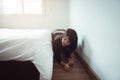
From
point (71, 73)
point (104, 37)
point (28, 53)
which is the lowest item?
point (71, 73)

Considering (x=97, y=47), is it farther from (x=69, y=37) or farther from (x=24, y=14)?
(x=24, y=14)

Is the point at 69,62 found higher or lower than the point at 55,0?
lower

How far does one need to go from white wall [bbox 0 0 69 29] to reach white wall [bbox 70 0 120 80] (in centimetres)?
212

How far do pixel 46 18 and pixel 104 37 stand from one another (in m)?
2.92

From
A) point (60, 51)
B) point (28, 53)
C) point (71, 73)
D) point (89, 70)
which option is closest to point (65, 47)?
point (60, 51)

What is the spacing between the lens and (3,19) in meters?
4.39

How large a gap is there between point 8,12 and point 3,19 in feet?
0.82

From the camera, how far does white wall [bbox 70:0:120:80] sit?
1547 millimetres

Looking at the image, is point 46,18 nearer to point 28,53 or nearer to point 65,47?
point 65,47

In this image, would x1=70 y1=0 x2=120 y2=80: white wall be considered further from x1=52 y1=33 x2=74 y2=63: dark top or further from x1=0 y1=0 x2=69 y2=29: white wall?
x1=0 y1=0 x2=69 y2=29: white wall

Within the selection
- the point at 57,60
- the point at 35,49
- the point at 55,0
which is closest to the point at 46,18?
the point at 55,0

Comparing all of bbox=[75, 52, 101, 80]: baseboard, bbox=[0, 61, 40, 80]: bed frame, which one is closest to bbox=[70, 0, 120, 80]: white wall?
bbox=[75, 52, 101, 80]: baseboard

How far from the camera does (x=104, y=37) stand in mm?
1837

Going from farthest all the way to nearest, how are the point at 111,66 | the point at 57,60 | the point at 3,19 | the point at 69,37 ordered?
the point at 3,19 → the point at 57,60 → the point at 69,37 → the point at 111,66
